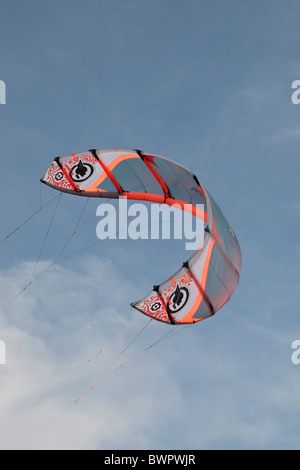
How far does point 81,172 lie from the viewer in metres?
20.2

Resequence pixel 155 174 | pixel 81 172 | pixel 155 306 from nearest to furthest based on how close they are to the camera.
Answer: pixel 155 306 → pixel 81 172 → pixel 155 174

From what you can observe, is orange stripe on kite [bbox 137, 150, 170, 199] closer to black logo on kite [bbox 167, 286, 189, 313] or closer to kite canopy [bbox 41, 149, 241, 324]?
kite canopy [bbox 41, 149, 241, 324]

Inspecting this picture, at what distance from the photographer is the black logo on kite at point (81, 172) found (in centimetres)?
2019

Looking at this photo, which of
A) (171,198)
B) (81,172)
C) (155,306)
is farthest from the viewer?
(171,198)

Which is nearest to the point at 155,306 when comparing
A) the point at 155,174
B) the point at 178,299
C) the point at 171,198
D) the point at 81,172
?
the point at 178,299

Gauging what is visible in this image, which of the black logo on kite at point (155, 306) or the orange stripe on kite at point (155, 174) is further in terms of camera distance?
the orange stripe on kite at point (155, 174)

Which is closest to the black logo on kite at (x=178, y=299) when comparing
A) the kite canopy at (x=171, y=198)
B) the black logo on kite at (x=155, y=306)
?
the kite canopy at (x=171, y=198)

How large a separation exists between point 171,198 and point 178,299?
397 cm

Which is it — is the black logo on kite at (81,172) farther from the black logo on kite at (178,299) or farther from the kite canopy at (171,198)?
the black logo on kite at (178,299)

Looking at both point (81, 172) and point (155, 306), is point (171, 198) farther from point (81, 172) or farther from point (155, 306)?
point (155, 306)

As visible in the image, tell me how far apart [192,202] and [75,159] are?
188 inches
